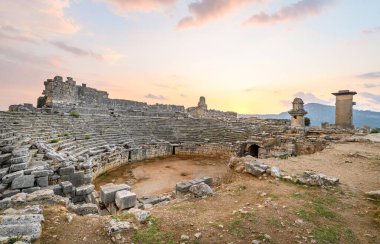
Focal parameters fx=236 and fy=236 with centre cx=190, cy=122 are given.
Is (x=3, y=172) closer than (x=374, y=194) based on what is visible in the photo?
No

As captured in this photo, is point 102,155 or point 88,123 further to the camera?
point 88,123

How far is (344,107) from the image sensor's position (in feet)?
68.8

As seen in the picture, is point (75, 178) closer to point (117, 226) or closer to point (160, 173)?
point (117, 226)

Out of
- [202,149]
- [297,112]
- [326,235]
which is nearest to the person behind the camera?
[326,235]

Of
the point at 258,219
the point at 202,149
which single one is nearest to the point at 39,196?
the point at 258,219

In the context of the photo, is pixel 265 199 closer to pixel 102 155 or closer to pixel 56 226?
pixel 56 226

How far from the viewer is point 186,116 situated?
87.6ft

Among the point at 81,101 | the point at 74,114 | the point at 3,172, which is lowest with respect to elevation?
the point at 3,172

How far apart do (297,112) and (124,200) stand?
57.9 feet

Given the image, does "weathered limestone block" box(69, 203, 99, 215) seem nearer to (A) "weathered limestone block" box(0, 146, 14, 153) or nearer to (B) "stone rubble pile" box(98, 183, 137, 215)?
(B) "stone rubble pile" box(98, 183, 137, 215)

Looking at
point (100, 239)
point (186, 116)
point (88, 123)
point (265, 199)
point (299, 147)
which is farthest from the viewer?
point (186, 116)

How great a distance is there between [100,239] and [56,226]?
3.25 ft

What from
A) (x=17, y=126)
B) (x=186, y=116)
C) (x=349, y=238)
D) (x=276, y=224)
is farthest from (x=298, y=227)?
(x=186, y=116)

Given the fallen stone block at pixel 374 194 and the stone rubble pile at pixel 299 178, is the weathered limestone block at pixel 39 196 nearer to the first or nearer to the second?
the stone rubble pile at pixel 299 178
